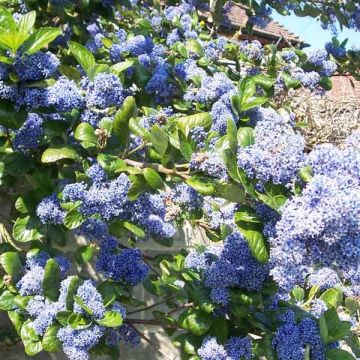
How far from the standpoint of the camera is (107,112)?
1.77 meters

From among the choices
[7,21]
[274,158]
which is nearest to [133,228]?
[274,158]

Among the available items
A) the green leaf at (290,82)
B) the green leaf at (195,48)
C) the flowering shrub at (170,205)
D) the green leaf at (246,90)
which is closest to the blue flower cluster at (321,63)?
the green leaf at (290,82)

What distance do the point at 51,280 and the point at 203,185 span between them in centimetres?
56

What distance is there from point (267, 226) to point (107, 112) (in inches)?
26.2

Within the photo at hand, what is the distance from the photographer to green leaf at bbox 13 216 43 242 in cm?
185

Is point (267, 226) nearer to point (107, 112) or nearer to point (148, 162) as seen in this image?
point (148, 162)

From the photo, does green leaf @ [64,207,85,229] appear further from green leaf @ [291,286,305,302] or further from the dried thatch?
the dried thatch

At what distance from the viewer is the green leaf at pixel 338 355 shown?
1596mm

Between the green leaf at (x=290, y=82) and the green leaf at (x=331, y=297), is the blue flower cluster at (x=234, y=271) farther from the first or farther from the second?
the green leaf at (x=290, y=82)

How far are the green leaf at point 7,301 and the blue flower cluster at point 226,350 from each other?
577 mm

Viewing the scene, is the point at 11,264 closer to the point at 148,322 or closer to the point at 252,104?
the point at 148,322

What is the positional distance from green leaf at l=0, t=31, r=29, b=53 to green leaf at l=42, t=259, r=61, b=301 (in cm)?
60

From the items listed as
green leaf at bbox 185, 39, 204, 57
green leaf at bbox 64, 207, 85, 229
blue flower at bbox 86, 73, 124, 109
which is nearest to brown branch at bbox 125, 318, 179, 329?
green leaf at bbox 64, 207, 85, 229

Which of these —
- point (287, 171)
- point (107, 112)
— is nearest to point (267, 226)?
point (287, 171)
